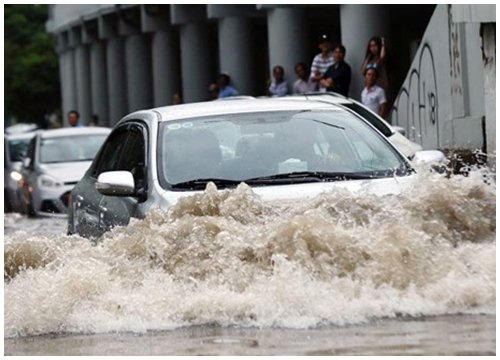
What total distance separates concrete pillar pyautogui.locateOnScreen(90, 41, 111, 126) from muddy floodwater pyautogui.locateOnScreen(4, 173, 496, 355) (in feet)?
114

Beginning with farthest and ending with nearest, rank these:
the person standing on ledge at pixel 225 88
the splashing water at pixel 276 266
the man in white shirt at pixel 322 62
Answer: the person standing on ledge at pixel 225 88, the man in white shirt at pixel 322 62, the splashing water at pixel 276 266

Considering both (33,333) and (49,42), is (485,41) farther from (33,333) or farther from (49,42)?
(49,42)

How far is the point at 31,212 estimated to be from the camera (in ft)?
77.9

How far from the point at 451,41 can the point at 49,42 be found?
5215cm

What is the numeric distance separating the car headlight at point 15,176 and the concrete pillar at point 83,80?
809 inches

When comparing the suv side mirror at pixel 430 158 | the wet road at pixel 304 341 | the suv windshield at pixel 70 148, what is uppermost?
the suv side mirror at pixel 430 158

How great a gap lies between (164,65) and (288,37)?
Result: 1063cm

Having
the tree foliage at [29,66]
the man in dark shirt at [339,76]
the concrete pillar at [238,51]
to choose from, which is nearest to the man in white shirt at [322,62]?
the man in dark shirt at [339,76]

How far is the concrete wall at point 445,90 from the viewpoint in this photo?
61.8ft

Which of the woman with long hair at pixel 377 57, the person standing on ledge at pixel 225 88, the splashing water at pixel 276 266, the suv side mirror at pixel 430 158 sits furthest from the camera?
the person standing on ledge at pixel 225 88

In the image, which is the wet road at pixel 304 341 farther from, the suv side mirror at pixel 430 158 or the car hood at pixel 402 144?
the car hood at pixel 402 144

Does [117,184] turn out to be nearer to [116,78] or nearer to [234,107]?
[234,107]

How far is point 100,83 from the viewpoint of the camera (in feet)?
150

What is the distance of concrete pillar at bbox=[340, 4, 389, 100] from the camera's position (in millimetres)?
24359
